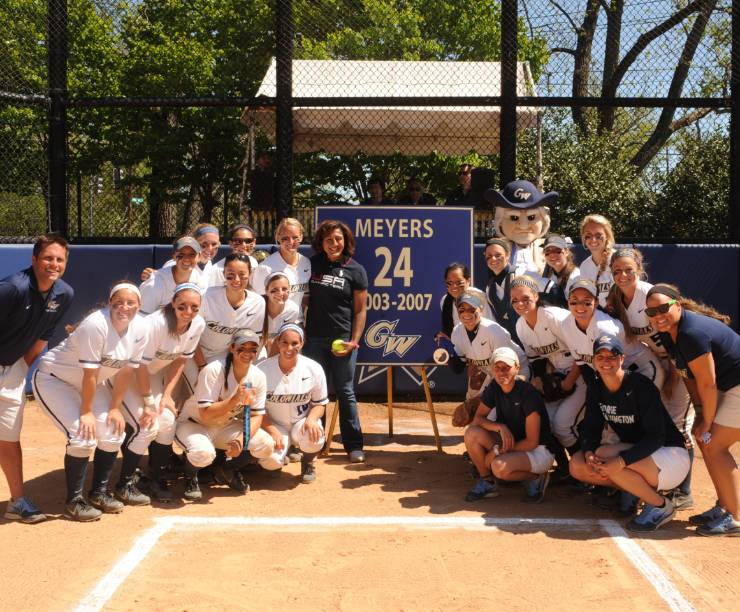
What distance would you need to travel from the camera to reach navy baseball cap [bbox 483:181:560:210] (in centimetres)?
725

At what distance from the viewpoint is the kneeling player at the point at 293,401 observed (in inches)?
242

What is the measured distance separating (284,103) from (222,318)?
119 inches

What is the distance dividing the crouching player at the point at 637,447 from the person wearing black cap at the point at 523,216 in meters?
1.99

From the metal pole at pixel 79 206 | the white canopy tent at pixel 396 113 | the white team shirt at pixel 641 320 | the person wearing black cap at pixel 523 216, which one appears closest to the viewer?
the white team shirt at pixel 641 320

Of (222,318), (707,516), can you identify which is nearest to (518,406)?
(707,516)

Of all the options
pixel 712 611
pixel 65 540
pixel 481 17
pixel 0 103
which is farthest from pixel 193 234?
pixel 481 17

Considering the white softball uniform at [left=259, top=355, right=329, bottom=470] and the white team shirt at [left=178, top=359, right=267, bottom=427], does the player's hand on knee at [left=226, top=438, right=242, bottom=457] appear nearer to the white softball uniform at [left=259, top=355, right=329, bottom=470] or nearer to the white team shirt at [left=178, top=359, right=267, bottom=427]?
the white team shirt at [left=178, top=359, right=267, bottom=427]

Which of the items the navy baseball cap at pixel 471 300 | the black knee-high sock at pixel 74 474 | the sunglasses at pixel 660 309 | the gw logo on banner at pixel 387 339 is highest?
the sunglasses at pixel 660 309

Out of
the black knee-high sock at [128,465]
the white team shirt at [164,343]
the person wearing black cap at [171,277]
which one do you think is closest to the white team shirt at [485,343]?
the white team shirt at [164,343]

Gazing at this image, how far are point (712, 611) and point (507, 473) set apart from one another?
192 cm

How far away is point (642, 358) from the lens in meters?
5.80

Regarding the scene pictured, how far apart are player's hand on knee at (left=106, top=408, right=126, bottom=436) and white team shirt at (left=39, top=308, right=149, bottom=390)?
23cm

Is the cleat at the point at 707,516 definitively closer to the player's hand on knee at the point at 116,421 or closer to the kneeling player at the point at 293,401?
the kneeling player at the point at 293,401

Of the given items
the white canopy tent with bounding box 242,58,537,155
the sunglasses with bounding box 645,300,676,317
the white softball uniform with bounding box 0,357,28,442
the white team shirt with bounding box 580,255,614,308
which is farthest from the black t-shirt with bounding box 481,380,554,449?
the white canopy tent with bounding box 242,58,537,155
